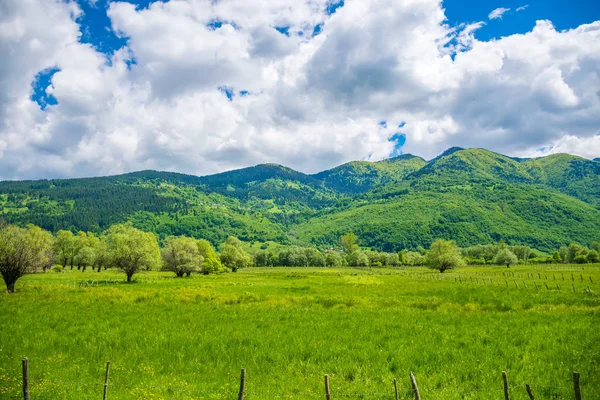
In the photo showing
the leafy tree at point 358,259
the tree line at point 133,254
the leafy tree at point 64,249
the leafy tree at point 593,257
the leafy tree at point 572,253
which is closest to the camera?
the tree line at point 133,254

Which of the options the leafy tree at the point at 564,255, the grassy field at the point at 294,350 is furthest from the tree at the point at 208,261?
the leafy tree at the point at 564,255

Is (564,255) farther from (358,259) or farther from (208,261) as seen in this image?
(208,261)

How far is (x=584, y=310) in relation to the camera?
1193 inches

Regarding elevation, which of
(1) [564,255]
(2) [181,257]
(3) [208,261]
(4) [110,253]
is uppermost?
(4) [110,253]

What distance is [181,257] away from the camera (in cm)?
8850

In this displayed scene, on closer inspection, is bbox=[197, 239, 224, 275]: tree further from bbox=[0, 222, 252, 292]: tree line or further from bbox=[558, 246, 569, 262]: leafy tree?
bbox=[558, 246, 569, 262]: leafy tree

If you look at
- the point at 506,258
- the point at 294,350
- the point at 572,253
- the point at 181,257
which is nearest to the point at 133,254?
the point at 181,257

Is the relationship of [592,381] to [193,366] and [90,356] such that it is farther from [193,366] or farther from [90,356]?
[90,356]

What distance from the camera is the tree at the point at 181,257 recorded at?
88250mm

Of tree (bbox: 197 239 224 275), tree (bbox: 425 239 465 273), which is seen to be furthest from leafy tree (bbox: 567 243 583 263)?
tree (bbox: 197 239 224 275)

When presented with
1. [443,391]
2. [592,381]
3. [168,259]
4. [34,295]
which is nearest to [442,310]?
[592,381]

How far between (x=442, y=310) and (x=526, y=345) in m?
13.2

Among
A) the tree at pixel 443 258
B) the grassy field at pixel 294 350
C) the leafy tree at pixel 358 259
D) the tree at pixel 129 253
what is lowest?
Result: the leafy tree at pixel 358 259

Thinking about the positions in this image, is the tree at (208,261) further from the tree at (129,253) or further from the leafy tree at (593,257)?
the leafy tree at (593,257)
